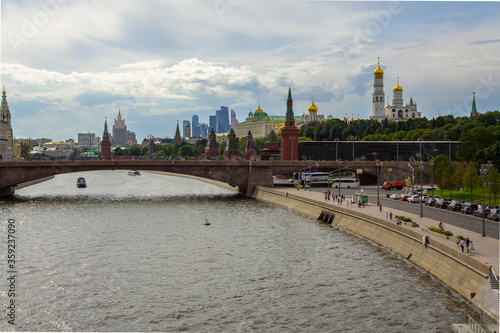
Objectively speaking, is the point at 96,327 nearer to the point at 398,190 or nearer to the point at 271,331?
the point at 271,331

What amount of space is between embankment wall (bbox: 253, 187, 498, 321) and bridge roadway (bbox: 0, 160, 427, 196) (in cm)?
3798

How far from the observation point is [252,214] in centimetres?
7875

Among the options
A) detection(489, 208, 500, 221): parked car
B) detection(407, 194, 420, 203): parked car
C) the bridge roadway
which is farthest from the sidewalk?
the bridge roadway

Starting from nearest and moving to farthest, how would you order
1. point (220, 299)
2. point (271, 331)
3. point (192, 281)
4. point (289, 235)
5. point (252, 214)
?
point (271, 331), point (220, 299), point (192, 281), point (289, 235), point (252, 214)

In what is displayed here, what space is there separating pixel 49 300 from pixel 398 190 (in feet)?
267

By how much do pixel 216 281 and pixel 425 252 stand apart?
16.7 m

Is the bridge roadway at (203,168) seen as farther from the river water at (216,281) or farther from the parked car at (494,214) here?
the parked car at (494,214)

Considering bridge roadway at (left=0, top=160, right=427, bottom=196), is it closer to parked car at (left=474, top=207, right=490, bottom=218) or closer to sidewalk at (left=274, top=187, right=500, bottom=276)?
parked car at (left=474, top=207, right=490, bottom=218)

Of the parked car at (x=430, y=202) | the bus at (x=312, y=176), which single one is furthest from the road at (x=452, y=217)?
the bus at (x=312, y=176)

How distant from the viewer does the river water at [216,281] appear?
33.1 m

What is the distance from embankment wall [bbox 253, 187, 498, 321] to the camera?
34531 millimetres

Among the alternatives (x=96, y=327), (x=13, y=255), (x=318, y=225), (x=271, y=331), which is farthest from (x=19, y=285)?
(x=318, y=225)

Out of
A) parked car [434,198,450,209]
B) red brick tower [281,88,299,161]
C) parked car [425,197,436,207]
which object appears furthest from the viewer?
red brick tower [281,88,299,161]

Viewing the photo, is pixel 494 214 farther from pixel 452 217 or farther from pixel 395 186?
pixel 395 186
